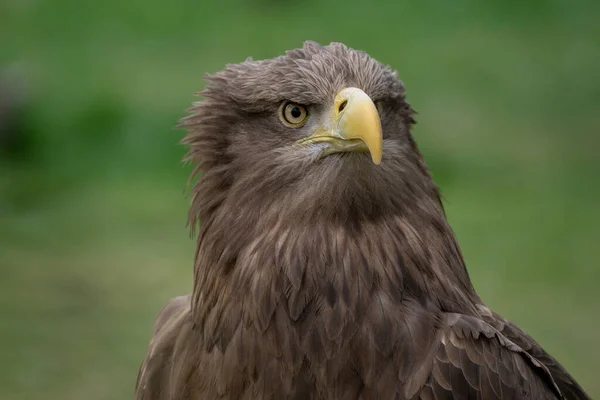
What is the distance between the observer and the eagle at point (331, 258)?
9.86 feet

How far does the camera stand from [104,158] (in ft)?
28.2

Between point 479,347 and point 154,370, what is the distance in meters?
1.21

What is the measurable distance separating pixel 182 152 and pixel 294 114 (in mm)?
5435

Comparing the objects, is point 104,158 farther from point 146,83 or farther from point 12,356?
point 12,356

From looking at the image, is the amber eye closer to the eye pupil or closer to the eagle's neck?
the eye pupil

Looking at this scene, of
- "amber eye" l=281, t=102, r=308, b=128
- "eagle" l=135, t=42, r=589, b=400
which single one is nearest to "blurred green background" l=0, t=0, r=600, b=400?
"eagle" l=135, t=42, r=589, b=400

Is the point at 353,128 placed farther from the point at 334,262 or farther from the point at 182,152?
the point at 182,152

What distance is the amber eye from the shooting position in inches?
123

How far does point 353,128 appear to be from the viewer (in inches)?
114

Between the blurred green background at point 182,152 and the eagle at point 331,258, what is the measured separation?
325 centimetres

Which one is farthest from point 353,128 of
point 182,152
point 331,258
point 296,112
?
point 182,152

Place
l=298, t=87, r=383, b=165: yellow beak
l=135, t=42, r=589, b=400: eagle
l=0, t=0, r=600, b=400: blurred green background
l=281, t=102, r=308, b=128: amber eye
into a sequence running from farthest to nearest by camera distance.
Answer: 1. l=0, t=0, r=600, b=400: blurred green background
2. l=281, t=102, r=308, b=128: amber eye
3. l=135, t=42, r=589, b=400: eagle
4. l=298, t=87, r=383, b=165: yellow beak

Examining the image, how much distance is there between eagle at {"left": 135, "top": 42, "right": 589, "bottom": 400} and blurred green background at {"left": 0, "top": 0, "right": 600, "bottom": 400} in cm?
325

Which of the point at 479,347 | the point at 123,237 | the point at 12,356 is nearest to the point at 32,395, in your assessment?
the point at 12,356
